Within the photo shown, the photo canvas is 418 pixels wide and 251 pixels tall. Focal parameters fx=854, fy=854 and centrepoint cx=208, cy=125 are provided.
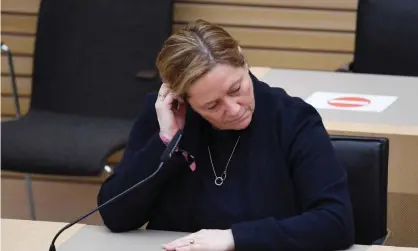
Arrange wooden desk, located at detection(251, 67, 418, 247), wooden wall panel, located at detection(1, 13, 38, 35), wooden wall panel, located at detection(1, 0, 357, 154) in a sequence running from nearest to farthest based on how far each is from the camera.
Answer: wooden desk, located at detection(251, 67, 418, 247)
wooden wall panel, located at detection(1, 0, 357, 154)
wooden wall panel, located at detection(1, 13, 38, 35)

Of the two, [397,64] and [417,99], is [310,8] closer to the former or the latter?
[397,64]

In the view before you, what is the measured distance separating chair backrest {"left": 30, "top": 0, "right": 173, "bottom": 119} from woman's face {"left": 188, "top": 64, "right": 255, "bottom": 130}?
1.92m

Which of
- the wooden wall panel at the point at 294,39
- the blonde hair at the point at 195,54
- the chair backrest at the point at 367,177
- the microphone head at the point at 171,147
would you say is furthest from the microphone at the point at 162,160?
the wooden wall panel at the point at 294,39

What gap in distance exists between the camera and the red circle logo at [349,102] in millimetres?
2926

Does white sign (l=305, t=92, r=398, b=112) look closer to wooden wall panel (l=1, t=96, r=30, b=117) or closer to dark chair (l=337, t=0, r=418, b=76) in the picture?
dark chair (l=337, t=0, r=418, b=76)

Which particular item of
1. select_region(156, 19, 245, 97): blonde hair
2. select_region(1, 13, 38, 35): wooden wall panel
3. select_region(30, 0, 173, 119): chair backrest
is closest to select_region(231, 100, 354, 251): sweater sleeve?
select_region(156, 19, 245, 97): blonde hair

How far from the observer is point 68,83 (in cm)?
399

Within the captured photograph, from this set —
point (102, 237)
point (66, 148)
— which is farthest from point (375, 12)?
point (102, 237)

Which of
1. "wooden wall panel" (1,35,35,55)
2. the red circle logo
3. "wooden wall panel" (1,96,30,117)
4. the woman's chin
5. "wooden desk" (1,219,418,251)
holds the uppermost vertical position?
the woman's chin

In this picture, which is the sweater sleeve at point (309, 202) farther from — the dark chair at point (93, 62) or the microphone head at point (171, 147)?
the dark chair at point (93, 62)

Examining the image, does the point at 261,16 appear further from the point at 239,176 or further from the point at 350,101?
the point at 239,176

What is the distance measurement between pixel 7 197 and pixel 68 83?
765 millimetres

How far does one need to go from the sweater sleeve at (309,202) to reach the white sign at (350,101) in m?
0.88

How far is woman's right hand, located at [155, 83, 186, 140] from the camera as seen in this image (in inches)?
79.6
